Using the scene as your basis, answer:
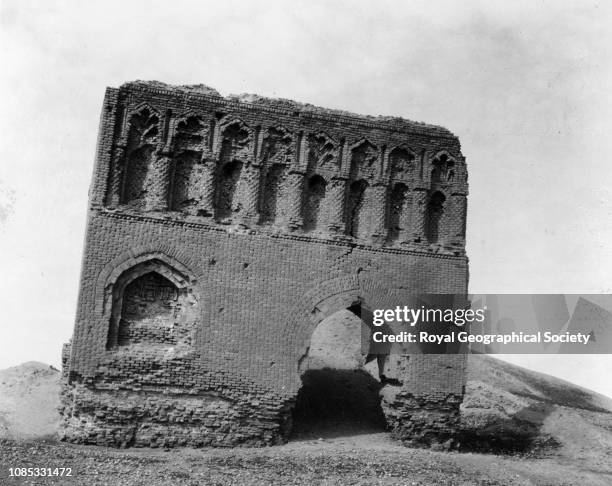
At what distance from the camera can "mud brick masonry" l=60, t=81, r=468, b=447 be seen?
12.6 m

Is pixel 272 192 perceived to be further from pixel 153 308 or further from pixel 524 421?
pixel 524 421

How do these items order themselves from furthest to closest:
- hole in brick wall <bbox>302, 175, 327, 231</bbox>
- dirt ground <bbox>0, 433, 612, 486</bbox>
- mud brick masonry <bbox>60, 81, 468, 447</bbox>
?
hole in brick wall <bbox>302, 175, 327, 231</bbox>
mud brick masonry <bbox>60, 81, 468, 447</bbox>
dirt ground <bbox>0, 433, 612, 486</bbox>

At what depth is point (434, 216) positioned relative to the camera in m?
14.8

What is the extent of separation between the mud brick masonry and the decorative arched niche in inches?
1.0

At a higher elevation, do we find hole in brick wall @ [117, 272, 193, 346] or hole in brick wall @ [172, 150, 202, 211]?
hole in brick wall @ [172, 150, 202, 211]

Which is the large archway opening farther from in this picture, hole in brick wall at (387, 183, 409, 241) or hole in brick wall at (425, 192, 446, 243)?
hole in brick wall at (425, 192, 446, 243)

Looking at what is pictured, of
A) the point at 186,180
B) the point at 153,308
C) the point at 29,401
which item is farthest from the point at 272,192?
the point at 29,401

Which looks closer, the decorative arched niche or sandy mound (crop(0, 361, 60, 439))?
the decorative arched niche

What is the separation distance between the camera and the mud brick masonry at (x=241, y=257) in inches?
494

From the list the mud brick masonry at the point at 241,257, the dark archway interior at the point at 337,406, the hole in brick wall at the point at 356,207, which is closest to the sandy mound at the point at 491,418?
the mud brick masonry at the point at 241,257

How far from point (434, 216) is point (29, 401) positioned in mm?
9593

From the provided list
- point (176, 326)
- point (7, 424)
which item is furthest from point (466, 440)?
point (7, 424)

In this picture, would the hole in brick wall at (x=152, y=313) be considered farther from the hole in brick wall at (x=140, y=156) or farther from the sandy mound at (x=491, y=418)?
the sandy mound at (x=491, y=418)

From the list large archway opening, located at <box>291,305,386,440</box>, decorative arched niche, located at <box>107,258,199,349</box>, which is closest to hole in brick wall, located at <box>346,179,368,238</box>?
large archway opening, located at <box>291,305,386,440</box>
